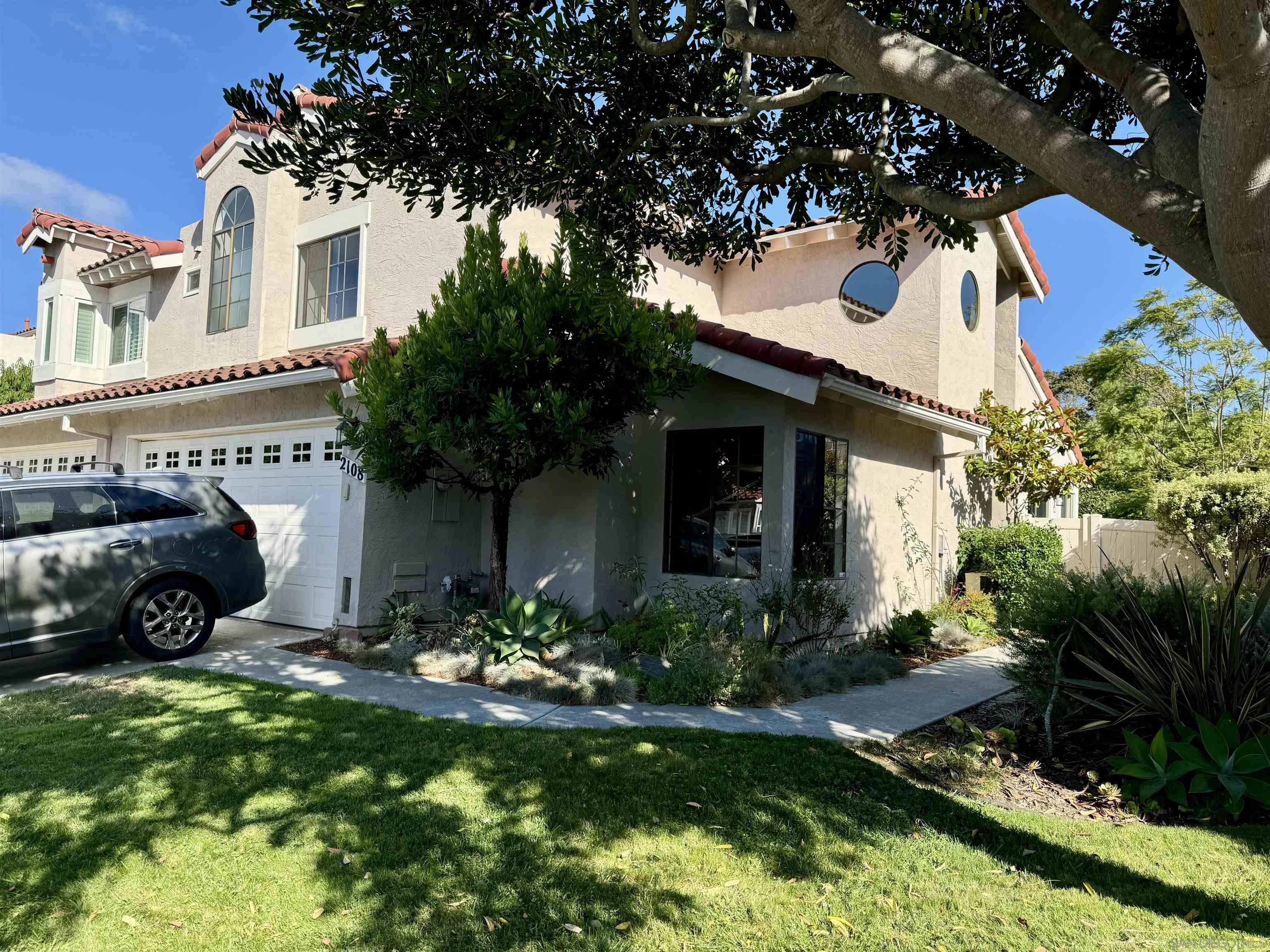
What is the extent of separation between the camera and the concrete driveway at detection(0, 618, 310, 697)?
7312mm

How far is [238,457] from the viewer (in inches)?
439

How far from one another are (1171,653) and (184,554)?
8.58 metres

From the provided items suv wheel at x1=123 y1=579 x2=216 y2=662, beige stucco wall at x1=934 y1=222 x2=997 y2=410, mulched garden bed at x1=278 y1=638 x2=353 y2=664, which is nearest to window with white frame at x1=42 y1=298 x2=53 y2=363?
suv wheel at x1=123 y1=579 x2=216 y2=662

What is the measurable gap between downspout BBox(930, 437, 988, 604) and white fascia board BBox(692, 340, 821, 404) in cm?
411

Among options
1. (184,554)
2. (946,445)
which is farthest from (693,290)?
(184,554)

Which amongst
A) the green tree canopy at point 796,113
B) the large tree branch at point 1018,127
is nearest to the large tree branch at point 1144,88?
the green tree canopy at point 796,113

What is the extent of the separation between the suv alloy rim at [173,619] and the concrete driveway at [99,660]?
0.23 meters

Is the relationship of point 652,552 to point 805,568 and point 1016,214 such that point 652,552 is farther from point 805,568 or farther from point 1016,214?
point 1016,214

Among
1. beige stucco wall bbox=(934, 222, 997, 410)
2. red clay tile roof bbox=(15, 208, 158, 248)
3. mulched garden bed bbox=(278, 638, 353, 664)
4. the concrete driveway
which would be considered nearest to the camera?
the concrete driveway

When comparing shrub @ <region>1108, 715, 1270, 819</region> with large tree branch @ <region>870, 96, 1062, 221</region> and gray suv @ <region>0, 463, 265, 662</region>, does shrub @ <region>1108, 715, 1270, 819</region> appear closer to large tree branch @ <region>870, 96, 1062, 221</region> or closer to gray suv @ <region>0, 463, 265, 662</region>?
large tree branch @ <region>870, 96, 1062, 221</region>

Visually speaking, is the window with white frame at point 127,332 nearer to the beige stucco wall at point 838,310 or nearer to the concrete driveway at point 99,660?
the concrete driveway at point 99,660

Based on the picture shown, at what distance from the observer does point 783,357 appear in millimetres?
8141

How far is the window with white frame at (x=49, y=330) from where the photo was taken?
17047 millimetres

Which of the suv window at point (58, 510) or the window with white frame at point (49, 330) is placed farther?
the window with white frame at point (49, 330)
